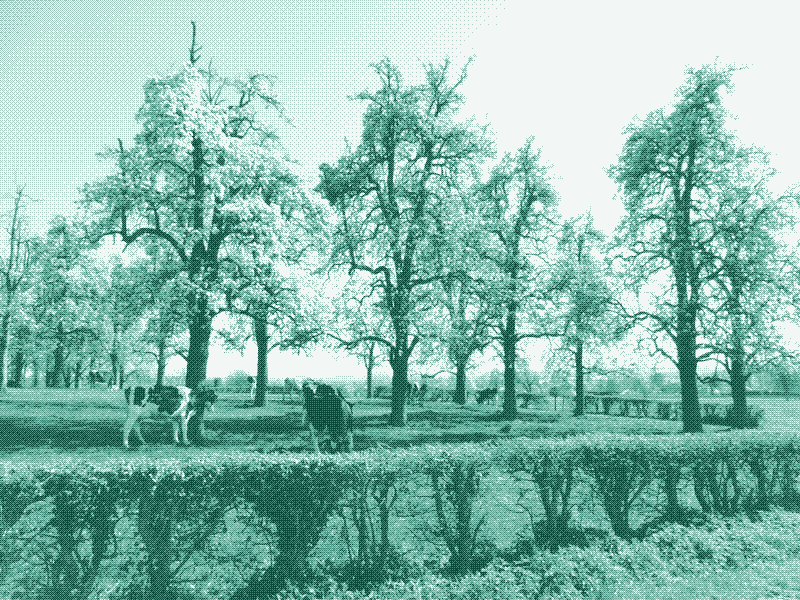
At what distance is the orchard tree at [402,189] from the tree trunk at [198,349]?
514 centimetres

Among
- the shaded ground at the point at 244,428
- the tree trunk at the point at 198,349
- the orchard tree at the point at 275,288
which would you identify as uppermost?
the orchard tree at the point at 275,288

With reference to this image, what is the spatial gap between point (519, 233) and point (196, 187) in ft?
53.7

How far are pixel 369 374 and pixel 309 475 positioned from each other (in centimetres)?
3739

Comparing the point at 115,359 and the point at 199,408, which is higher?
the point at 115,359

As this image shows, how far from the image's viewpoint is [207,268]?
16500 mm

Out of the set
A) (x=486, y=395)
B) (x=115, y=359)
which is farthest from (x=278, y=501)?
(x=115, y=359)

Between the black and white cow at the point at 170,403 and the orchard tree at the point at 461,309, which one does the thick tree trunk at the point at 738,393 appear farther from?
the black and white cow at the point at 170,403

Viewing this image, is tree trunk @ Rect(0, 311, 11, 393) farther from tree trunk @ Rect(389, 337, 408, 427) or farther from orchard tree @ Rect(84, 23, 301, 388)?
tree trunk @ Rect(389, 337, 408, 427)

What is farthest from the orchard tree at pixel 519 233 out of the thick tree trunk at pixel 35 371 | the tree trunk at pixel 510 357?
the thick tree trunk at pixel 35 371

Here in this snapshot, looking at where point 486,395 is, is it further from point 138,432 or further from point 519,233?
point 138,432

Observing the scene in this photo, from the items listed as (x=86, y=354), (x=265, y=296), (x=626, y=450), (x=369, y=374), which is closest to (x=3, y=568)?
(x=626, y=450)

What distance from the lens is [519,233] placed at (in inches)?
1057

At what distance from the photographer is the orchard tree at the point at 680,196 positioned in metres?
19.8

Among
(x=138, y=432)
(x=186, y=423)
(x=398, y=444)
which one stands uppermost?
(x=186, y=423)
